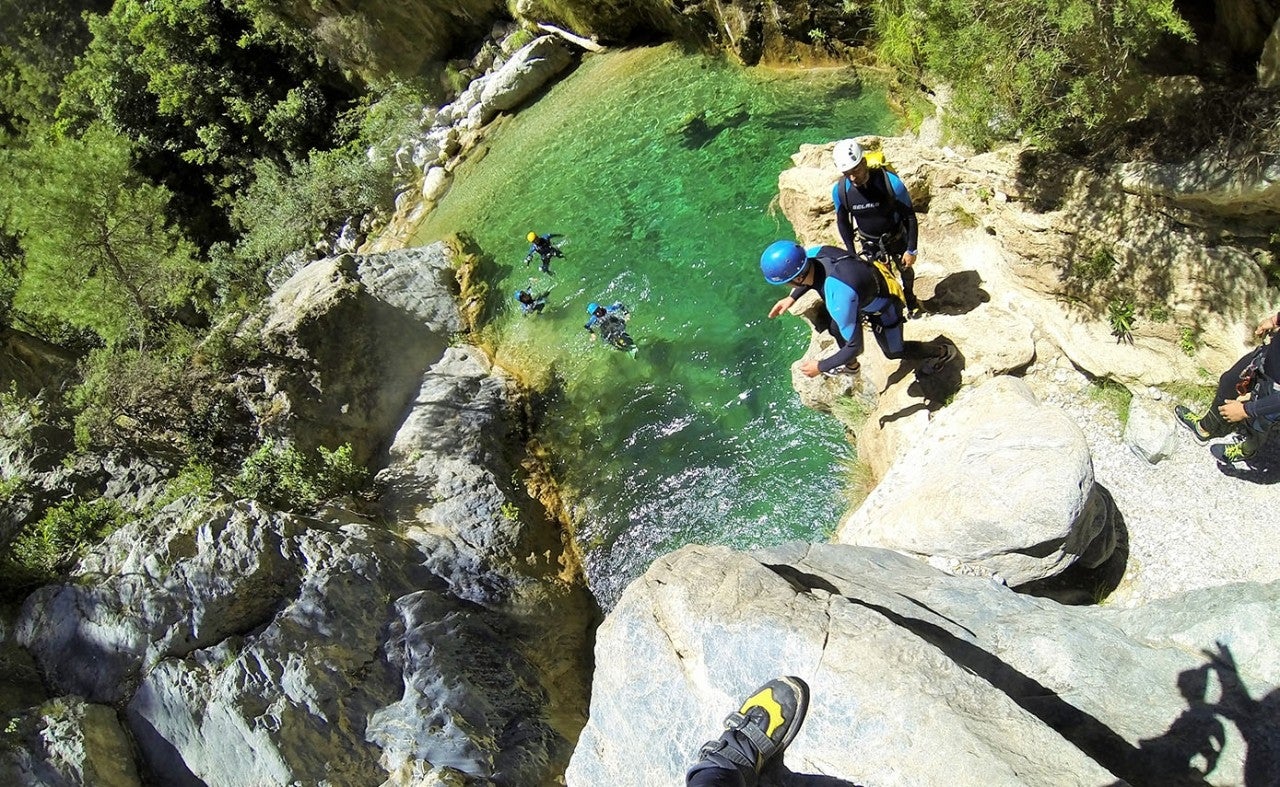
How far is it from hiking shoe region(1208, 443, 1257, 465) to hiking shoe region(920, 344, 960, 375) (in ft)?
8.28

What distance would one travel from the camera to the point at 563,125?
15.7 meters

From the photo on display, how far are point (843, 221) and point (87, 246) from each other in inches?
516

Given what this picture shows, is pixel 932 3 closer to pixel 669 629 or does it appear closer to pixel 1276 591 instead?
pixel 1276 591

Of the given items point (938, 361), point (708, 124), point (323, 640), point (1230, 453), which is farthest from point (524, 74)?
point (1230, 453)

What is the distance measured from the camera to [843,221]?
780 cm

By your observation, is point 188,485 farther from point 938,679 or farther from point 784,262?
point 938,679

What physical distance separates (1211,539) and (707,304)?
6858mm

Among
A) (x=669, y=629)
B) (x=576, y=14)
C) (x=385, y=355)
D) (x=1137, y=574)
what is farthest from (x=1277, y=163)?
(x=576, y=14)

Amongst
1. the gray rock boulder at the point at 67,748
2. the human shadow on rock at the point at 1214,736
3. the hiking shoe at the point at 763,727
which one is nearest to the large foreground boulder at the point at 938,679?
the human shadow on rock at the point at 1214,736

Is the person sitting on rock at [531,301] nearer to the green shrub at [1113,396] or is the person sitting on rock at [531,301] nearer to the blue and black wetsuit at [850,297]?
the blue and black wetsuit at [850,297]

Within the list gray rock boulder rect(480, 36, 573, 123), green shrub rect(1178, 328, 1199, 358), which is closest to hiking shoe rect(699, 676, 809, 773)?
green shrub rect(1178, 328, 1199, 358)

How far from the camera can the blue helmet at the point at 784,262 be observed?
6.55 m

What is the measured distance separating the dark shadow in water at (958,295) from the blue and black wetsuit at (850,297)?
1.88 metres

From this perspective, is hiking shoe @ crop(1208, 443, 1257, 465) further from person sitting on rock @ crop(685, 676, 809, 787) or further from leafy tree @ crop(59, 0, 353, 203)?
leafy tree @ crop(59, 0, 353, 203)
